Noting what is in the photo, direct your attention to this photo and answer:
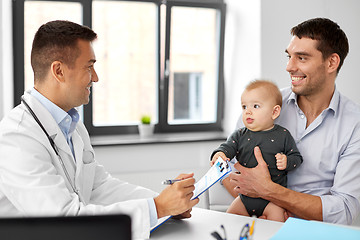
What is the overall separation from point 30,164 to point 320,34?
150 cm

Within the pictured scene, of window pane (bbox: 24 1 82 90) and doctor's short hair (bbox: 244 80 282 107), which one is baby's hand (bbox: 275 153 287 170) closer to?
doctor's short hair (bbox: 244 80 282 107)

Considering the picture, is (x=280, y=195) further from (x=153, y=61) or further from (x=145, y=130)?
(x=153, y=61)

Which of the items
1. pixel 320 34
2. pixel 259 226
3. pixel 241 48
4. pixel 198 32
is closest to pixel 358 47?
pixel 241 48

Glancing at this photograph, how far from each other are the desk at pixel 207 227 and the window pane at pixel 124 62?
2.44m

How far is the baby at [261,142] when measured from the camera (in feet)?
6.46

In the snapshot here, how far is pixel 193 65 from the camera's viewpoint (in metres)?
4.20

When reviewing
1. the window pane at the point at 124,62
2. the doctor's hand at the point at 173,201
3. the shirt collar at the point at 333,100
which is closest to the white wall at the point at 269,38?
the window pane at the point at 124,62

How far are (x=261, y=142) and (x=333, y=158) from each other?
36 cm

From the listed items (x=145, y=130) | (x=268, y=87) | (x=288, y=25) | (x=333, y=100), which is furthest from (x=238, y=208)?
(x=288, y=25)

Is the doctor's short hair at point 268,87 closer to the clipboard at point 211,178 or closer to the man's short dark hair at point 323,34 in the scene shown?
the man's short dark hair at point 323,34

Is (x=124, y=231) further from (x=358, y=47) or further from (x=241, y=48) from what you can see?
(x=358, y=47)

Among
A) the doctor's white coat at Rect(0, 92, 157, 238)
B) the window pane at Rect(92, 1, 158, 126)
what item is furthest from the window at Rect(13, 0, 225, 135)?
the doctor's white coat at Rect(0, 92, 157, 238)

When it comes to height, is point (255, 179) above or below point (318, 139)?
below

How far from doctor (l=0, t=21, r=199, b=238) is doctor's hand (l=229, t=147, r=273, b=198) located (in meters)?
0.32
